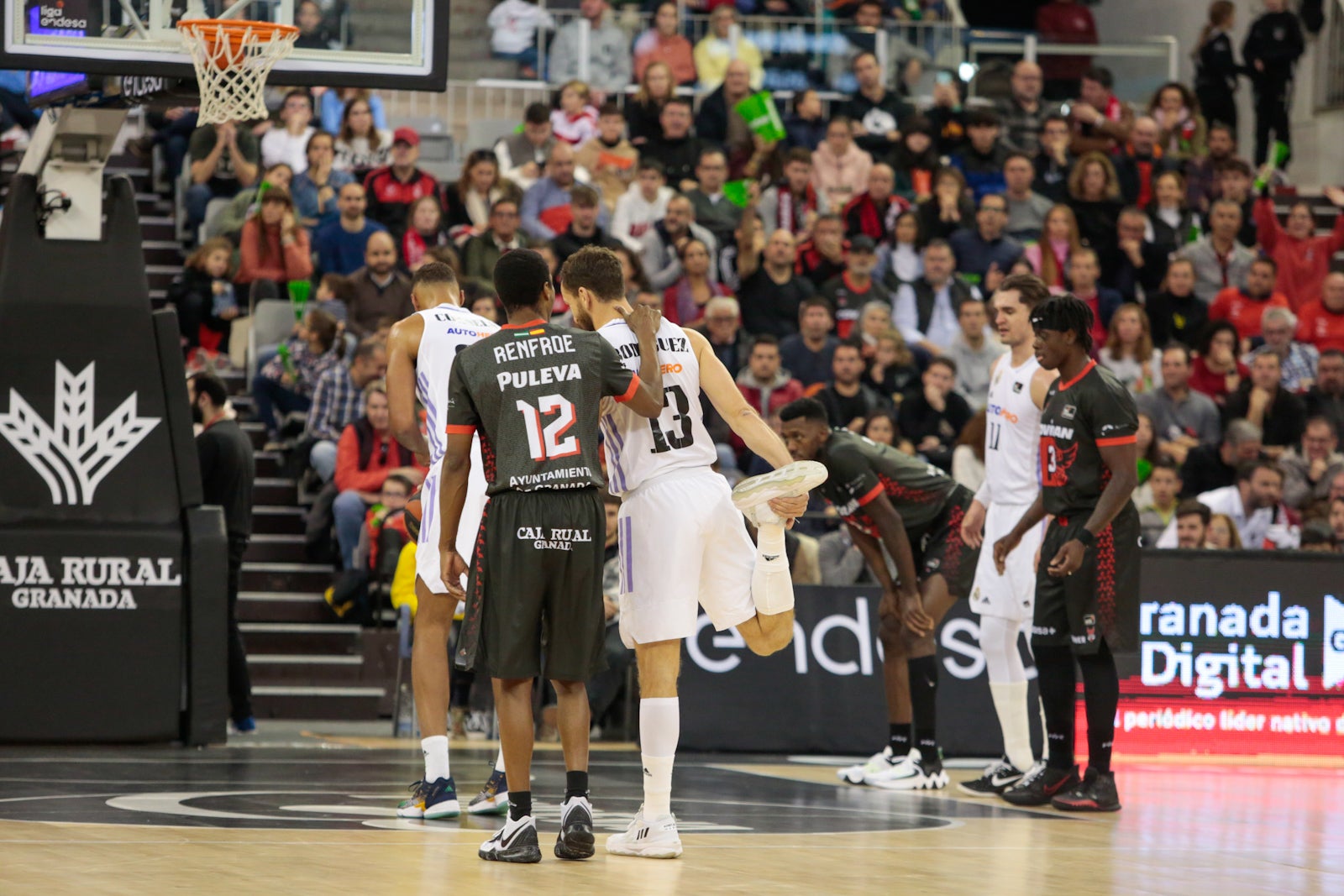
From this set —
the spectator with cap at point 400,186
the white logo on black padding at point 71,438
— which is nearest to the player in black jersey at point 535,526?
the white logo on black padding at point 71,438

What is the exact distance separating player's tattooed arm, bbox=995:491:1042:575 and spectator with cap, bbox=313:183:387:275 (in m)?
8.22

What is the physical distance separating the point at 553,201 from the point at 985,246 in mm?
4169

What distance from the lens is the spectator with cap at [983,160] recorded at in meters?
19.5

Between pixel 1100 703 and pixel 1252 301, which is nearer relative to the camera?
pixel 1100 703

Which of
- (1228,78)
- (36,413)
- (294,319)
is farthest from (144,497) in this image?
(1228,78)

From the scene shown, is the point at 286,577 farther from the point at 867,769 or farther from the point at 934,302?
the point at 934,302

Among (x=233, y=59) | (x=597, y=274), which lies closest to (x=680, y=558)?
(x=597, y=274)

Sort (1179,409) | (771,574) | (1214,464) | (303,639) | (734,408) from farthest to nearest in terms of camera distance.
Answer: (1179,409) → (1214,464) → (303,639) → (734,408) → (771,574)

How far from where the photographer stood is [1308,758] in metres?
12.4

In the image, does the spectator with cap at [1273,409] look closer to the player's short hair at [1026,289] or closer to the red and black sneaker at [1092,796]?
the player's short hair at [1026,289]

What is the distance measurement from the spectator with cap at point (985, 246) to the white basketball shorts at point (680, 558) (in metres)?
11.1

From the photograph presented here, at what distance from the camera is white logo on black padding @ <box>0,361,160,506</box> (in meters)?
11.2

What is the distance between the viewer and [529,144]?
18328 millimetres

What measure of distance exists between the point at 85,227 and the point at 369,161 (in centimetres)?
657
